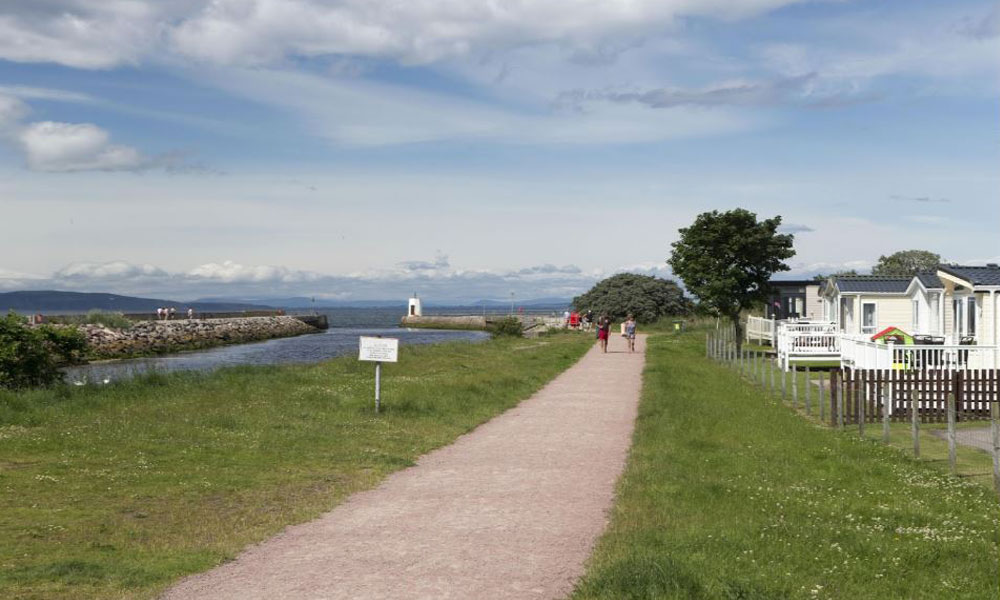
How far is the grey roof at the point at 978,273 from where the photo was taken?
26031mm

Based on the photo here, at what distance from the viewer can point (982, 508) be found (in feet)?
34.9

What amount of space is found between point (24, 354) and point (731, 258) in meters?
34.3

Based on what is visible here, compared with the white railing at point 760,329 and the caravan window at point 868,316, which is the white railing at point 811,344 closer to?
the caravan window at point 868,316

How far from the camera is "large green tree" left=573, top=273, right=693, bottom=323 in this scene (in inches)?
3319

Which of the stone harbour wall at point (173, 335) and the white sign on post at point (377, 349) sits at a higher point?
the white sign on post at point (377, 349)

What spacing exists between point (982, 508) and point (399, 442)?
9.17 m

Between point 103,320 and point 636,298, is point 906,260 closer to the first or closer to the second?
point 636,298

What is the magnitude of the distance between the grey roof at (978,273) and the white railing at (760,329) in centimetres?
1872

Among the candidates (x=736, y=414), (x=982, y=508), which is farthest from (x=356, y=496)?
(x=736, y=414)

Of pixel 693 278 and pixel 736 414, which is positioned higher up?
A: pixel 693 278

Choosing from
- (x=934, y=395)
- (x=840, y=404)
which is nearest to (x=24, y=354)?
(x=840, y=404)

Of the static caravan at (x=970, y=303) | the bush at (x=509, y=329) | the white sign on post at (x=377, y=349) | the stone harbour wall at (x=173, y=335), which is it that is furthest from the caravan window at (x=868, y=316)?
the stone harbour wall at (x=173, y=335)

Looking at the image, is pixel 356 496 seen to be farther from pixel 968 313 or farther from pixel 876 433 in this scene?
pixel 968 313

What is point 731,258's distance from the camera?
48.8 meters
